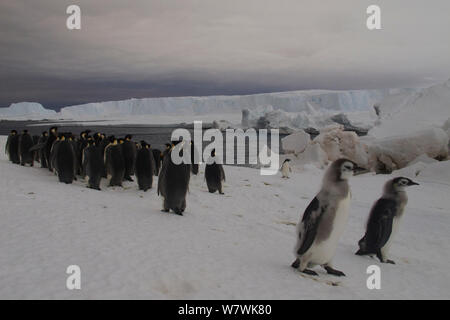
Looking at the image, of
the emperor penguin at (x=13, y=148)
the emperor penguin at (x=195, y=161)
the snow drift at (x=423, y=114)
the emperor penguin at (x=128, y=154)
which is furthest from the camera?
the snow drift at (x=423, y=114)

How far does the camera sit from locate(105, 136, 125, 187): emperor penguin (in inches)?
342

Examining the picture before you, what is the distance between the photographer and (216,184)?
32.7ft

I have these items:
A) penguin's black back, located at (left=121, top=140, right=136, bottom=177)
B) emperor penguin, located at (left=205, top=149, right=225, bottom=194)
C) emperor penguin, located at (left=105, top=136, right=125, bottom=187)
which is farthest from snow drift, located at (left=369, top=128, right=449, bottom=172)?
emperor penguin, located at (left=105, top=136, right=125, bottom=187)

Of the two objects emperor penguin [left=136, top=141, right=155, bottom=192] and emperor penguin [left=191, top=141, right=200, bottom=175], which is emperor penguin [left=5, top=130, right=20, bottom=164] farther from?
emperor penguin [left=191, top=141, right=200, bottom=175]

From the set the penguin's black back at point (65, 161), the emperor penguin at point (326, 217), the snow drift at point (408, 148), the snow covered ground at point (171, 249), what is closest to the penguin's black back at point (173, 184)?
the snow covered ground at point (171, 249)

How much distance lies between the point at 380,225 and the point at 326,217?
154cm

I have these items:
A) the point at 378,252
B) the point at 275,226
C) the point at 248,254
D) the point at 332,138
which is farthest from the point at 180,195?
the point at 332,138

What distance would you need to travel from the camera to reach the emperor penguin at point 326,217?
4.09 m

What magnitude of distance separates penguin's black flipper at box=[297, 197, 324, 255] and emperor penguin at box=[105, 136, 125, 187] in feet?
18.5

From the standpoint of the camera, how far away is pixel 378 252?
17.3 ft

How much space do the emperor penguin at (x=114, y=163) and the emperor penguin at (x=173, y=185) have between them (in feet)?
7.50

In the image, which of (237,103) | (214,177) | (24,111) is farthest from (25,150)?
(24,111)

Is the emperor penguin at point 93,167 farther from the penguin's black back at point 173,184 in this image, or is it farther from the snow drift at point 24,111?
the snow drift at point 24,111

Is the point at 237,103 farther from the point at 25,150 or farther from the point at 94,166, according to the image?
the point at 94,166
